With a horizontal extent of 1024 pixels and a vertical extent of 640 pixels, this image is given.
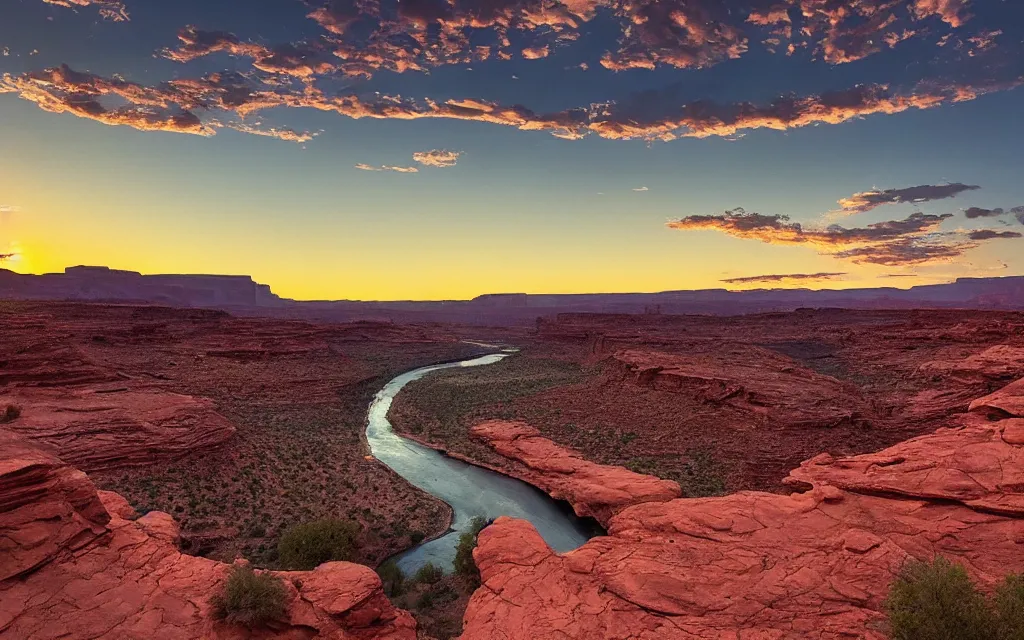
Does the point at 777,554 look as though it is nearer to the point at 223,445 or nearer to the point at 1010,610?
the point at 1010,610

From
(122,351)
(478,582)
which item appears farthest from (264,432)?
(122,351)

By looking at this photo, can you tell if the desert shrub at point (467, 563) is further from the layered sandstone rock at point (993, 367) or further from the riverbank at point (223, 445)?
the layered sandstone rock at point (993, 367)

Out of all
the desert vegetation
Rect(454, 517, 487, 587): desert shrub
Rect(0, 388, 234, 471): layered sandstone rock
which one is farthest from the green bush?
the desert vegetation

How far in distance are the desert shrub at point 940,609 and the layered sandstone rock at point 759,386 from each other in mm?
19363

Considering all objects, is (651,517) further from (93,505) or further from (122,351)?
(122,351)

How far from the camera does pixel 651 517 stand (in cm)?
1595

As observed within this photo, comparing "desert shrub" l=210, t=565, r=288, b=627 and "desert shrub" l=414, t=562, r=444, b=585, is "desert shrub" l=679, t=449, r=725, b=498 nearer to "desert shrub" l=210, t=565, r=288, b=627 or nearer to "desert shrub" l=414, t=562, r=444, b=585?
"desert shrub" l=414, t=562, r=444, b=585

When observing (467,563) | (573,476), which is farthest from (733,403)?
(467,563)

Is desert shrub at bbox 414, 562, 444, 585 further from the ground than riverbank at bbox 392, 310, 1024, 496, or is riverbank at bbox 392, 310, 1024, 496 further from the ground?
riverbank at bbox 392, 310, 1024, 496

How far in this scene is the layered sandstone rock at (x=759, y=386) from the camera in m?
27.5

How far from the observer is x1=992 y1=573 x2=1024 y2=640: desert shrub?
8281 mm

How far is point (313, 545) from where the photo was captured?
17719mm

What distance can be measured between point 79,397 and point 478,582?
25.4 metres

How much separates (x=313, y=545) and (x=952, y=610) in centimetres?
1788
